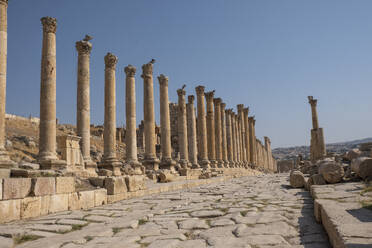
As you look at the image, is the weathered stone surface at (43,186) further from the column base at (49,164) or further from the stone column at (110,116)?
the stone column at (110,116)

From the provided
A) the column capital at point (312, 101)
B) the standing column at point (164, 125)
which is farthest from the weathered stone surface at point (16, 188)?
the column capital at point (312, 101)

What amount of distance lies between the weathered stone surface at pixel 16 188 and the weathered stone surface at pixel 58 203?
2.08 ft

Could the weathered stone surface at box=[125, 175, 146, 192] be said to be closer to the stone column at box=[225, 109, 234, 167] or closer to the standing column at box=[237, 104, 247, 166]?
the stone column at box=[225, 109, 234, 167]

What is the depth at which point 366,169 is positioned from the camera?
7.95 m

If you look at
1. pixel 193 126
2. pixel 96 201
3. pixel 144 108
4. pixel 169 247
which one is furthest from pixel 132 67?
pixel 169 247

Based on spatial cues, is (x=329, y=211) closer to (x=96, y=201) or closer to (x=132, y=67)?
(x=96, y=201)

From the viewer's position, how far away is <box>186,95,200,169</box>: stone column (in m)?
28.1

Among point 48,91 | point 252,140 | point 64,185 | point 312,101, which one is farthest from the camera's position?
point 252,140

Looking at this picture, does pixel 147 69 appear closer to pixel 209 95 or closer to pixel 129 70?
pixel 129 70

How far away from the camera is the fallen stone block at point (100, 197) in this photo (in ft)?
27.9

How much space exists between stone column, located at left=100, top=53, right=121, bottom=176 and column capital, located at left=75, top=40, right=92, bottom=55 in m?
1.85

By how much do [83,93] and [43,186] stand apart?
9788 millimetres

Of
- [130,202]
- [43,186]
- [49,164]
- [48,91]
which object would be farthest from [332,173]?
[48,91]

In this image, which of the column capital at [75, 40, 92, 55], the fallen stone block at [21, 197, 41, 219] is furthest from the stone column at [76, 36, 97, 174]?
the fallen stone block at [21, 197, 41, 219]
